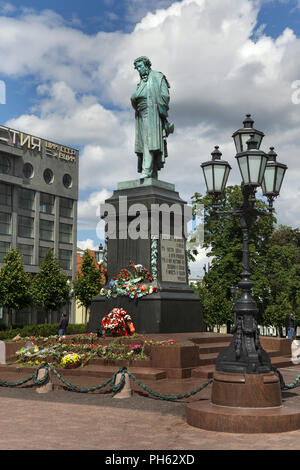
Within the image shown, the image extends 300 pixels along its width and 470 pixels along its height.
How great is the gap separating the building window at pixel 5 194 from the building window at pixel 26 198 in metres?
1.67

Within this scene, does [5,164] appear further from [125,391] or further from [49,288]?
[125,391]

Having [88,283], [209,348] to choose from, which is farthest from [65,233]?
[209,348]

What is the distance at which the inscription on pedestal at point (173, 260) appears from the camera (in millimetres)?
19391

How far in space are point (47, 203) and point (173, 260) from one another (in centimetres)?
5100

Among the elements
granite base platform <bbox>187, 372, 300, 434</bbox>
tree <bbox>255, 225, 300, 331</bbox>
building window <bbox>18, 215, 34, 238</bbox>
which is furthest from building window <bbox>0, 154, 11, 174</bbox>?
granite base platform <bbox>187, 372, 300, 434</bbox>

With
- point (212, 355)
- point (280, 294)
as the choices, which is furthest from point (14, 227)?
point (212, 355)

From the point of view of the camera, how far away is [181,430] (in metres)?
8.98

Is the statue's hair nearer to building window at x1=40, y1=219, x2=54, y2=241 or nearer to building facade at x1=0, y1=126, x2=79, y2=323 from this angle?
building facade at x1=0, y1=126, x2=79, y2=323

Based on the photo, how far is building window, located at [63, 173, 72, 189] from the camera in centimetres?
7231

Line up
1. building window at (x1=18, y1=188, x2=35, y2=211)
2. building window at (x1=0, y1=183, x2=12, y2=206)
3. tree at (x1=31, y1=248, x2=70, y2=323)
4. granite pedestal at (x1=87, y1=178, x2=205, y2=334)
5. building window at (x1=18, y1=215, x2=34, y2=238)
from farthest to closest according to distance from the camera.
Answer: building window at (x1=18, y1=188, x2=35, y2=211) < building window at (x1=18, y1=215, x2=34, y2=238) < building window at (x1=0, y1=183, x2=12, y2=206) < tree at (x1=31, y1=248, x2=70, y2=323) < granite pedestal at (x1=87, y1=178, x2=205, y2=334)

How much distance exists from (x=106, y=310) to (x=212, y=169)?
9.11 m

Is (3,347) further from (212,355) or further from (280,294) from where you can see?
(280,294)

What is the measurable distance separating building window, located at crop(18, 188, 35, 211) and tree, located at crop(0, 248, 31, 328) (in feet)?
51.0

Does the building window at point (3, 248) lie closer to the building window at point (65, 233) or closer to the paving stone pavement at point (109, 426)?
the building window at point (65, 233)
